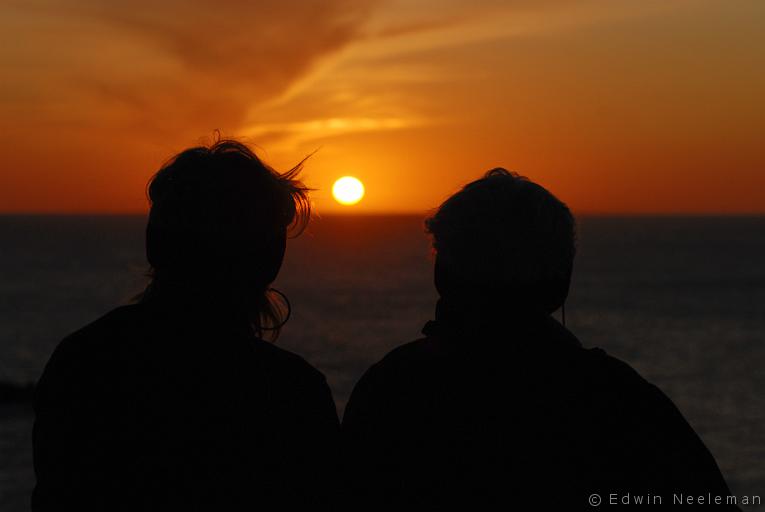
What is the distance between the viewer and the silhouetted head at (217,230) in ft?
8.04

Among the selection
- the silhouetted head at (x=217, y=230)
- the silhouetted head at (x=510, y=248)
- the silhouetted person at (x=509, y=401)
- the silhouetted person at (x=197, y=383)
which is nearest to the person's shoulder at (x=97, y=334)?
the silhouetted person at (x=197, y=383)

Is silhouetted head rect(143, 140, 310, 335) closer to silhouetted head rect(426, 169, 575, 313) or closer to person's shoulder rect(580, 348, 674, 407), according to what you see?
silhouetted head rect(426, 169, 575, 313)

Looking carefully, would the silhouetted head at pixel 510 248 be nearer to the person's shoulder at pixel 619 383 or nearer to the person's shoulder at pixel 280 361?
the person's shoulder at pixel 619 383

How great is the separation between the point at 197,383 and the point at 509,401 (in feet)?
2.61

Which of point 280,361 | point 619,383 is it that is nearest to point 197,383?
point 280,361

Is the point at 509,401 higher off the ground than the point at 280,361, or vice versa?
the point at 280,361

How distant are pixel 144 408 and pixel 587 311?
242 ft

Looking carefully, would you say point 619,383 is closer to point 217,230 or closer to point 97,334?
point 217,230

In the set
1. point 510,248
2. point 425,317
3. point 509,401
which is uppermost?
point 510,248

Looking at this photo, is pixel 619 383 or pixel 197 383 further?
pixel 197 383

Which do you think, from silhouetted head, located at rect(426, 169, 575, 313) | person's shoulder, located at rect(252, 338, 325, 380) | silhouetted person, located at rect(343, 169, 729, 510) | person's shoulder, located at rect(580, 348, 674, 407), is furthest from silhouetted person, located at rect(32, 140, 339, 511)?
person's shoulder, located at rect(580, 348, 674, 407)

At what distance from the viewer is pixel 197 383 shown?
239 centimetres

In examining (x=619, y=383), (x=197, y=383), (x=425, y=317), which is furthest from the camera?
(x=425, y=317)

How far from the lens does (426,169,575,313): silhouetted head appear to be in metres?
2.38
